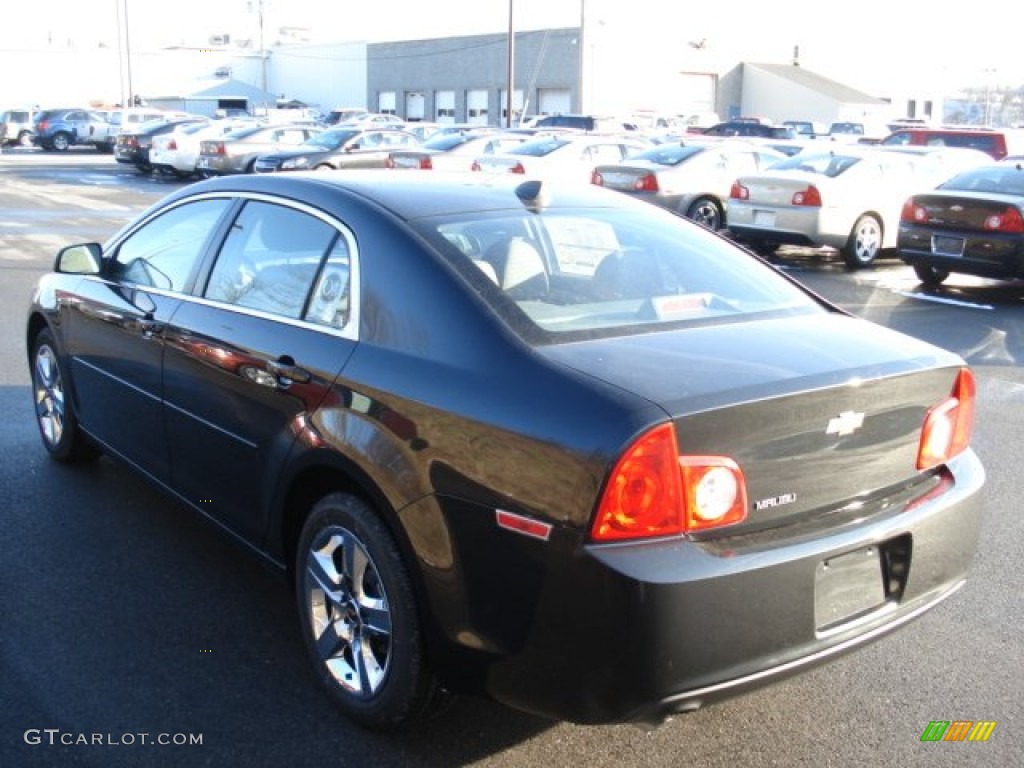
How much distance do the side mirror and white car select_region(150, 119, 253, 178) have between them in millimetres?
24271

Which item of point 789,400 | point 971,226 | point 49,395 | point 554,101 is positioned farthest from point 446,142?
point 554,101

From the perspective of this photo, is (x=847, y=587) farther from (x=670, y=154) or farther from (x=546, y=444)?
(x=670, y=154)

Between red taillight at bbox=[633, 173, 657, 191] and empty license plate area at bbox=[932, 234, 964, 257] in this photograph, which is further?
red taillight at bbox=[633, 173, 657, 191]

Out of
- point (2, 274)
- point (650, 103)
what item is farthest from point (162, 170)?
point (650, 103)

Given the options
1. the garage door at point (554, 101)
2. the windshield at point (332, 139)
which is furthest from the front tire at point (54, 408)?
the garage door at point (554, 101)

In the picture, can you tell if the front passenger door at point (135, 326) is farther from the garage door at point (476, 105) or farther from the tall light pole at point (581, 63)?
the garage door at point (476, 105)

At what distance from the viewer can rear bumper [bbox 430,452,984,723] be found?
8.74 ft

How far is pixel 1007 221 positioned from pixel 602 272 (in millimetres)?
9164

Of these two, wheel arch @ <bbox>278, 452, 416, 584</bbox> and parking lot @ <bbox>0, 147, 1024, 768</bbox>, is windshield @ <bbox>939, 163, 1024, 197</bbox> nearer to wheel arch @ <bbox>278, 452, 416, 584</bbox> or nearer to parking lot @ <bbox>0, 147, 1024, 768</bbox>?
parking lot @ <bbox>0, 147, 1024, 768</bbox>

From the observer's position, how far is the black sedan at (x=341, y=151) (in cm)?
2230

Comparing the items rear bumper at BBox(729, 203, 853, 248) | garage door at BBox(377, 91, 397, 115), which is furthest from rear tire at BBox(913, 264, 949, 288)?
garage door at BBox(377, 91, 397, 115)

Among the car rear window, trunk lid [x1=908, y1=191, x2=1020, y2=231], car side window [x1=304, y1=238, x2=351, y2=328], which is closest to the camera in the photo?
car side window [x1=304, y1=238, x2=351, y2=328]

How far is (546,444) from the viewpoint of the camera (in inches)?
109

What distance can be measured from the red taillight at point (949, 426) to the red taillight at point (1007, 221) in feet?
29.3
